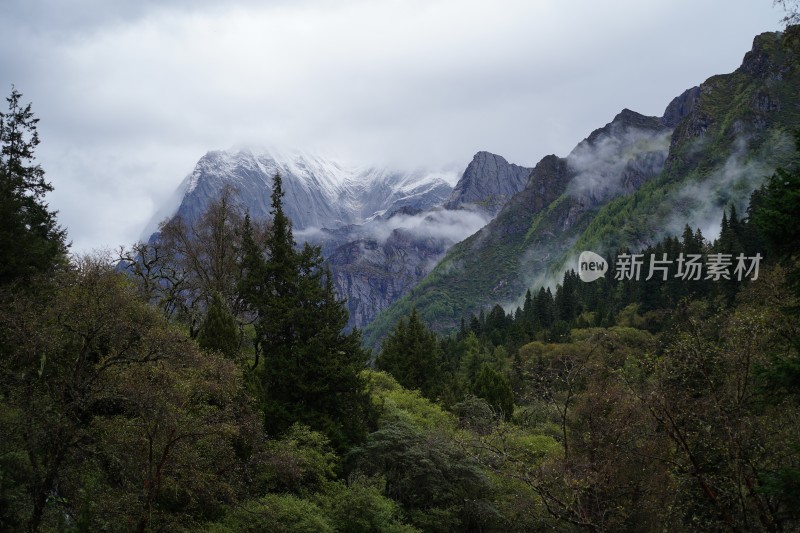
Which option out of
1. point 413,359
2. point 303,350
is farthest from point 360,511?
point 413,359

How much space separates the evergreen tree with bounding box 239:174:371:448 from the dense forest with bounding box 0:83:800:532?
0.32ft

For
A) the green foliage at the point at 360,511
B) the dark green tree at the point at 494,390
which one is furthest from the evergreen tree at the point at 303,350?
the dark green tree at the point at 494,390

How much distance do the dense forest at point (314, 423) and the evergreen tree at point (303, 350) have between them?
97 millimetres

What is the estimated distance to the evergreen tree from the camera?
1078 inches

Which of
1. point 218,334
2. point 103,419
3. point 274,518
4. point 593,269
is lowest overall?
point 274,518

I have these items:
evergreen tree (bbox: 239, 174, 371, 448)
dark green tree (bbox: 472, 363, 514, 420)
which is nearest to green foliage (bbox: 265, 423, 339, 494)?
evergreen tree (bbox: 239, 174, 371, 448)

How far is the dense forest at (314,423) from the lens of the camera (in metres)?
15.1

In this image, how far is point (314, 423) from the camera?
1065 inches

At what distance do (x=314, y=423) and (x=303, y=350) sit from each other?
131 inches

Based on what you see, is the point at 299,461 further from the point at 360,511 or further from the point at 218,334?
the point at 218,334

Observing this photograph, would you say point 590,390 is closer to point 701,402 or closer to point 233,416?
point 701,402

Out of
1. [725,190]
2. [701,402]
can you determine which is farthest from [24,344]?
[725,190]

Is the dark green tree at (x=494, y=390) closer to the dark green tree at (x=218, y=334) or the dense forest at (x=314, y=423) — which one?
the dense forest at (x=314, y=423)

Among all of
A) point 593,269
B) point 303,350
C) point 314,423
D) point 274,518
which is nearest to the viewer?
point 274,518
